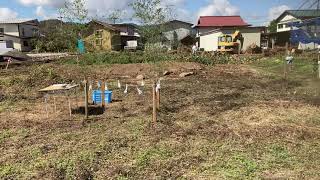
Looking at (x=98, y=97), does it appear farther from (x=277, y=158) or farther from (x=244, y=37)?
(x=244, y=37)

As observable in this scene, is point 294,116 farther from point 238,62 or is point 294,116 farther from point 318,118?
point 238,62

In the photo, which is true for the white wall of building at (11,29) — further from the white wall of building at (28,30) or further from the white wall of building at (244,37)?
the white wall of building at (244,37)

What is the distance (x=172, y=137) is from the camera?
240 inches

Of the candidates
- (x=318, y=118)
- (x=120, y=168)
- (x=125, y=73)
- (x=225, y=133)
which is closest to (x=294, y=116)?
(x=318, y=118)

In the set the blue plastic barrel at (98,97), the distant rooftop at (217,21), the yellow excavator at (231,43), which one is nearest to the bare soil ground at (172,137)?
the blue plastic barrel at (98,97)

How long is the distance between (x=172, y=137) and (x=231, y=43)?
24.8m

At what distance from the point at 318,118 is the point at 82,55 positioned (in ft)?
53.9

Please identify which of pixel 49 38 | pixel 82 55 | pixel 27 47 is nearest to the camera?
pixel 82 55

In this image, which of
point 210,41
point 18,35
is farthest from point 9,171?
point 18,35

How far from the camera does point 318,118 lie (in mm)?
7266

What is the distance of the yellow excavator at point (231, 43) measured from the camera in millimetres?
29639

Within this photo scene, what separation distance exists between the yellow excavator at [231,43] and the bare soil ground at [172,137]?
19.3m

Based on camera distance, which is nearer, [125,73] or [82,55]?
[125,73]

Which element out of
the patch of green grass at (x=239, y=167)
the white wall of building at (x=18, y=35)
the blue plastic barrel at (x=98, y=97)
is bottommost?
the patch of green grass at (x=239, y=167)
